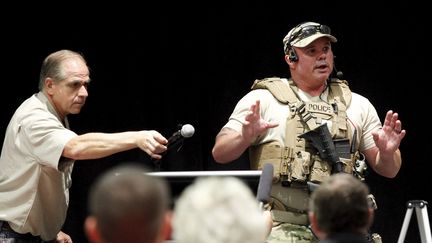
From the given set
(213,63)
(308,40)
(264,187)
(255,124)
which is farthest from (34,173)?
(213,63)

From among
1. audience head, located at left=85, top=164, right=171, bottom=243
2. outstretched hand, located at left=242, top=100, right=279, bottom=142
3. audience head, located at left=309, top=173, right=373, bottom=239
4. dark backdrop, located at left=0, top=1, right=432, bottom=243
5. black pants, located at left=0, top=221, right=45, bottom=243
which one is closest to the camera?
audience head, located at left=85, top=164, right=171, bottom=243

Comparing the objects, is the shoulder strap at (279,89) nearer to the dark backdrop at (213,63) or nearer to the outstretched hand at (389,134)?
the outstretched hand at (389,134)

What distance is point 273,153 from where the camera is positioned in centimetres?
476

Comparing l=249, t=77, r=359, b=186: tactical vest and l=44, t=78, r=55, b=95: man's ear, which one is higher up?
l=44, t=78, r=55, b=95: man's ear

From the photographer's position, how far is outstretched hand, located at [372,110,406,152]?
4.68 meters

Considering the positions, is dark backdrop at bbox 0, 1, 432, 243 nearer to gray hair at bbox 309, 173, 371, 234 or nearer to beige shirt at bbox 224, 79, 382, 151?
beige shirt at bbox 224, 79, 382, 151

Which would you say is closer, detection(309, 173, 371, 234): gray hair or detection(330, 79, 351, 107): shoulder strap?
detection(309, 173, 371, 234): gray hair

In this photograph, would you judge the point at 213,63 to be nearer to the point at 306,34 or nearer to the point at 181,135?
the point at 306,34

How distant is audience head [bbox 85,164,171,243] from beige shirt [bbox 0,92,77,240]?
1953 millimetres

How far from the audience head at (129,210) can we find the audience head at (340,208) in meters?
0.64

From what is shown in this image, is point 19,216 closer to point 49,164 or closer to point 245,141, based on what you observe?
point 49,164

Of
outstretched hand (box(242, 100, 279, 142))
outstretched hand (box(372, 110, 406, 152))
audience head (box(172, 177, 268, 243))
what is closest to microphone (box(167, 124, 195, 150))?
outstretched hand (box(242, 100, 279, 142))

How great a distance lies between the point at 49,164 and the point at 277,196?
1066 mm

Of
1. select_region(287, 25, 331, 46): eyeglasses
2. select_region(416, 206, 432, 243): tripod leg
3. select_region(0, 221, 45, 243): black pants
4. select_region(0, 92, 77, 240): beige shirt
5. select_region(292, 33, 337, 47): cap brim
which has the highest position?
select_region(287, 25, 331, 46): eyeglasses
